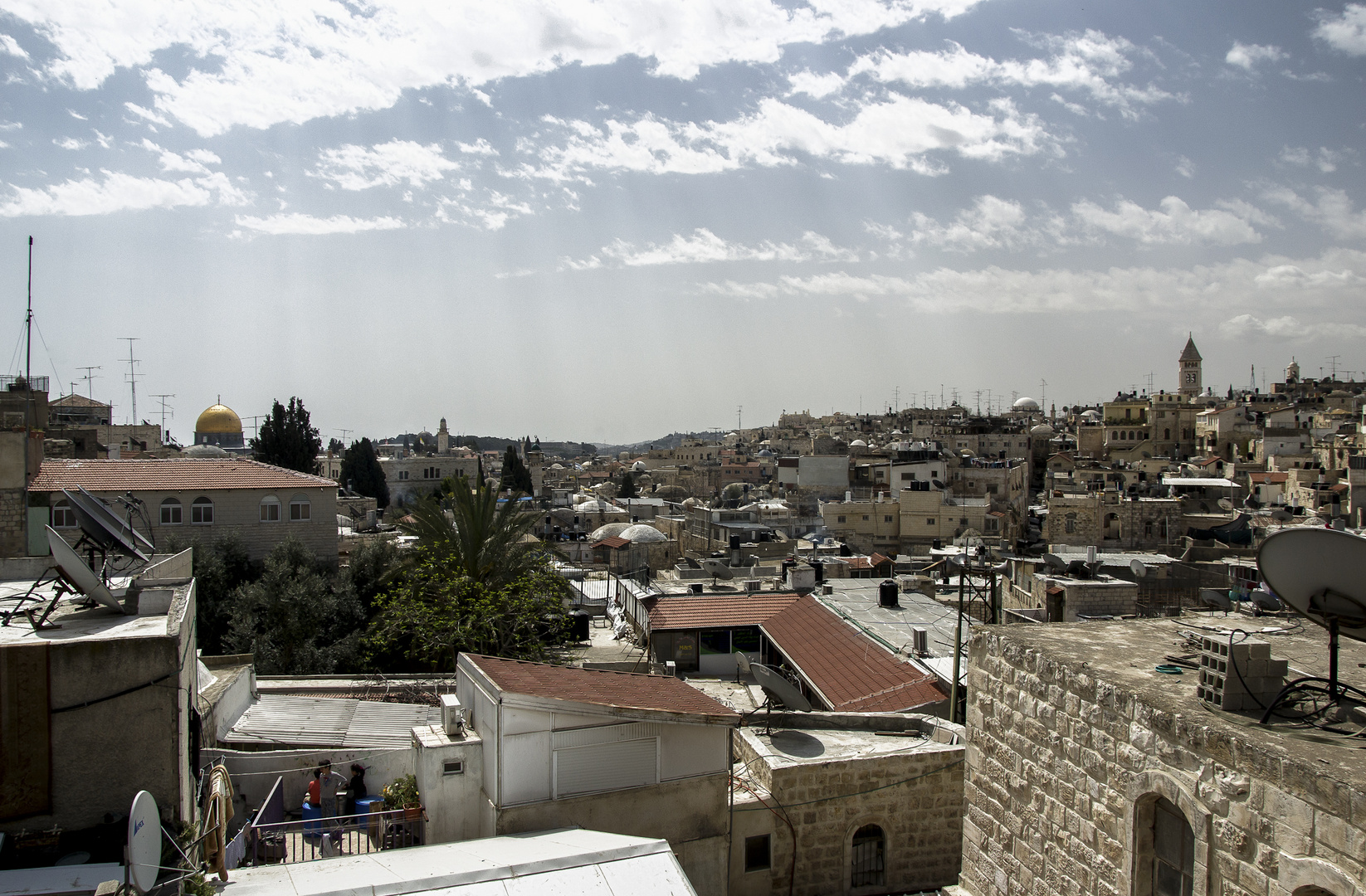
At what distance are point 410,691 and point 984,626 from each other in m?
8.70

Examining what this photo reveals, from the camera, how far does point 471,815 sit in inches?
282

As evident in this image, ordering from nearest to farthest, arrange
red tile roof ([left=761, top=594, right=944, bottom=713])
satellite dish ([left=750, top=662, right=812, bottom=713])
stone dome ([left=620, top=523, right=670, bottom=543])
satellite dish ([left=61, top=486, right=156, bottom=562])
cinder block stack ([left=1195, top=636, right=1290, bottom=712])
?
cinder block stack ([left=1195, top=636, right=1290, bottom=712])
satellite dish ([left=61, top=486, right=156, bottom=562])
satellite dish ([left=750, top=662, right=812, bottom=713])
red tile roof ([left=761, top=594, right=944, bottom=713])
stone dome ([left=620, top=523, right=670, bottom=543])

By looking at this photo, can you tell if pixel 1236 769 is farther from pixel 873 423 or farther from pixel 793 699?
pixel 873 423

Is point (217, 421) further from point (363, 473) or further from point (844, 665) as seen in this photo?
point (844, 665)

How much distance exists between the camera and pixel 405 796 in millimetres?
7539

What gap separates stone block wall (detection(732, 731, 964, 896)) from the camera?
26.0 feet

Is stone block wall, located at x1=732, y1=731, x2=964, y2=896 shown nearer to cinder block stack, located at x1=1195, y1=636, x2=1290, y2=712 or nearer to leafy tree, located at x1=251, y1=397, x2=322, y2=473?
cinder block stack, located at x1=1195, y1=636, x2=1290, y2=712

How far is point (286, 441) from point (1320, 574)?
145 ft

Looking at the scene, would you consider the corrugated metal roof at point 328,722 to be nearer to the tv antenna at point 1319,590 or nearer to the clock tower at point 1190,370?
the tv antenna at point 1319,590

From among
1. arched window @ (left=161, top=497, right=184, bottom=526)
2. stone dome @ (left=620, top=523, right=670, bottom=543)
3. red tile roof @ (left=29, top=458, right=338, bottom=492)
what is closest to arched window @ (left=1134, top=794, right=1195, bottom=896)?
red tile roof @ (left=29, top=458, right=338, bottom=492)

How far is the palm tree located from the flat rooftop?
14.1 m

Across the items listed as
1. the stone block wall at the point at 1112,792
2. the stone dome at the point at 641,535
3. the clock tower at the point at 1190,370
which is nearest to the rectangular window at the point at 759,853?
the stone block wall at the point at 1112,792

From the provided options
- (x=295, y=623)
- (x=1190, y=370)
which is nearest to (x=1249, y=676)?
(x=295, y=623)

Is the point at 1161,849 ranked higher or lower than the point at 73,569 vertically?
lower
